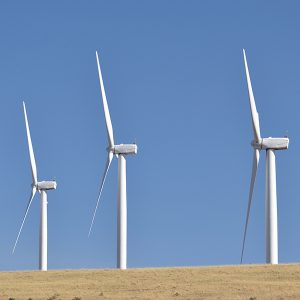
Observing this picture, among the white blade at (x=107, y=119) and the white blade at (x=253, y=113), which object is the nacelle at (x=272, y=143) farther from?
the white blade at (x=107, y=119)

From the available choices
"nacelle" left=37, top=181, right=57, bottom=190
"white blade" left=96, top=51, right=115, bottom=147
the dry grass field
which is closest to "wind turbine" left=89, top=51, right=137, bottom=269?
"white blade" left=96, top=51, right=115, bottom=147

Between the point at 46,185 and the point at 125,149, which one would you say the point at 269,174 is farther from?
the point at 46,185

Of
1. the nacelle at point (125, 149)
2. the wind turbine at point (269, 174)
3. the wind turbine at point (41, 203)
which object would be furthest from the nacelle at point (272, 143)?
the wind turbine at point (41, 203)

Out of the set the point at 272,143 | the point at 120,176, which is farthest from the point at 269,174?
the point at 120,176

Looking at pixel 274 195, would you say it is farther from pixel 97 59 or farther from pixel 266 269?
Result: pixel 97 59

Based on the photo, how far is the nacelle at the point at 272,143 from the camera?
10569cm

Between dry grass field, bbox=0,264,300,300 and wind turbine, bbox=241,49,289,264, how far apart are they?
3.33 m

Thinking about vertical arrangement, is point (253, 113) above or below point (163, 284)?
above

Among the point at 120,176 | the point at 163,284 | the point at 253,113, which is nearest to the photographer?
the point at 163,284

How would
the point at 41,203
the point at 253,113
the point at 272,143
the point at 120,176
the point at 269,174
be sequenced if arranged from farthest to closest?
the point at 41,203, the point at 120,176, the point at 272,143, the point at 253,113, the point at 269,174

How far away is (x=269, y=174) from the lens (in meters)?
105

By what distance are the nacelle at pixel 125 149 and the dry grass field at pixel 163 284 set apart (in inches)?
546

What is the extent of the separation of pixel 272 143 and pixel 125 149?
1613cm

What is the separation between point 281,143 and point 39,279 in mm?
25189
